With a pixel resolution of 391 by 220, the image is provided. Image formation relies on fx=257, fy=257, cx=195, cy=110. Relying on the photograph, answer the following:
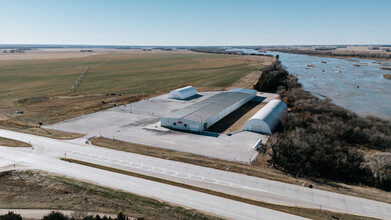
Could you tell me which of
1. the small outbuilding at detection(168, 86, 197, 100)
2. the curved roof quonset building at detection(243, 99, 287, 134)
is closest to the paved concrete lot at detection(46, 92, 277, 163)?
the curved roof quonset building at detection(243, 99, 287, 134)

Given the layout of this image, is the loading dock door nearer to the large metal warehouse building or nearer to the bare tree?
the large metal warehouse building

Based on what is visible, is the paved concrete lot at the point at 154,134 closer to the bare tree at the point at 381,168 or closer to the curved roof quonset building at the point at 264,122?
the curved roof quonset building at the point at 264,122

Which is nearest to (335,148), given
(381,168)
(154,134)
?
(381,168)

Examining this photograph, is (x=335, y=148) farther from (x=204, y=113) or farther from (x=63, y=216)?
(x=63, y=216)

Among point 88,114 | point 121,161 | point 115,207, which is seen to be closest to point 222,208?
point 115,207

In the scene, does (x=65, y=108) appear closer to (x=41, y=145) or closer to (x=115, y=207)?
(x=41, y=145)

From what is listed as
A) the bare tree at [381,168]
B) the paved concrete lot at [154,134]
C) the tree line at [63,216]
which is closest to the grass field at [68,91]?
the paved concrete lot at [154,134]
